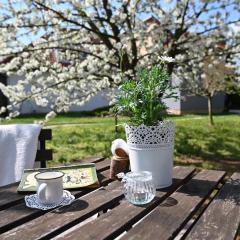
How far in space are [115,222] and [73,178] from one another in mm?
592

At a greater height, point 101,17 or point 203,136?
point 101,17

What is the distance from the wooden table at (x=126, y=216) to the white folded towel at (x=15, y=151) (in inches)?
29.8

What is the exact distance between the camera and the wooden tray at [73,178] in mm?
1979

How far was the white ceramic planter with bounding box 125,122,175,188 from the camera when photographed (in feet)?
6.40

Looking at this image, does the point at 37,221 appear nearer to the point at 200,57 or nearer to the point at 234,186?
the point at 234,186

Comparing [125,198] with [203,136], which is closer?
[125,198]

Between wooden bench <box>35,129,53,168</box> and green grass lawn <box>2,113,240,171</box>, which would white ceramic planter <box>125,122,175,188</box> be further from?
green grass lawn <box>2,113,240,171</box>

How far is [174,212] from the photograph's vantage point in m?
1.67

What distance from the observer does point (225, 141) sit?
8039 millimetres

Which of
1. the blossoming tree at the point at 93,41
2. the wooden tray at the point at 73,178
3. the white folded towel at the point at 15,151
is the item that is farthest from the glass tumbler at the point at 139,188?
the blossoming tree at the point at 93,41

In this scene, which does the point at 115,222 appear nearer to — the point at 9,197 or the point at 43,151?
the point at 9,197

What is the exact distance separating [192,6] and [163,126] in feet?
16.3

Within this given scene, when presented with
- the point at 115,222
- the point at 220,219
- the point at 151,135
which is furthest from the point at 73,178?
the point at 220,219

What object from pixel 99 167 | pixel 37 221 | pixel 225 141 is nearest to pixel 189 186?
pixel 99 167
